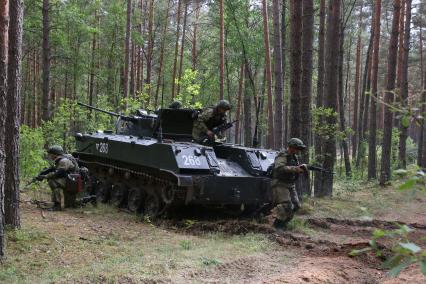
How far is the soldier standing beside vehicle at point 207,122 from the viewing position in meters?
11.3

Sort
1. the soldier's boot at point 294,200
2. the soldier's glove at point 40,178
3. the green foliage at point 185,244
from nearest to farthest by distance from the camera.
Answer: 1. the green foliage at point 185,244
2. the soldier's boot at point 294,200
3. the soldier's glove at point 40,178

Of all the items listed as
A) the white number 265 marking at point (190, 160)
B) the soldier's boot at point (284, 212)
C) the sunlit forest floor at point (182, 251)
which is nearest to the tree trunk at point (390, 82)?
the sunlit forest floor at point (182, 251)

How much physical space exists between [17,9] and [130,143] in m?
4.84

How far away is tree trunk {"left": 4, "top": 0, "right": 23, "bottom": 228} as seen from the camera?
7.20 metres

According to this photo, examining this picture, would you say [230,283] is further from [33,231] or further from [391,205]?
[391,205]

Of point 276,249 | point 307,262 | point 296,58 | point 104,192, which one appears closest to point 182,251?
point 276,249

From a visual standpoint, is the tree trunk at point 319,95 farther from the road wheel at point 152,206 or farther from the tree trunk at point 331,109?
the road wheel at point 152,206

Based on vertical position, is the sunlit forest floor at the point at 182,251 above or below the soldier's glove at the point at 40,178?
below

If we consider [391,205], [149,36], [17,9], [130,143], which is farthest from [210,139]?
[149,36]

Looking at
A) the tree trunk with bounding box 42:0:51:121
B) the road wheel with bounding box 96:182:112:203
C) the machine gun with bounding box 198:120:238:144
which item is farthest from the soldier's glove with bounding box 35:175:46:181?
the tree trunk with bounding box 42:0:51:121

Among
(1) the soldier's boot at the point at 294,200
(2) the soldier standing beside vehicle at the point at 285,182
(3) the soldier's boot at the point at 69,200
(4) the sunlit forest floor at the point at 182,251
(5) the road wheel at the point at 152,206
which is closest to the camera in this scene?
(4) the sunlit forest floor at the point at 182,251

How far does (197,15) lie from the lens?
3694 centimetres

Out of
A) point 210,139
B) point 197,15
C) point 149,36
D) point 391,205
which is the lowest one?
point 391,205

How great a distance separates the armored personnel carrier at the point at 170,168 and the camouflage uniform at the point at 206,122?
0.36 metres
